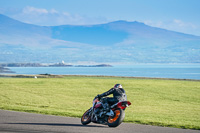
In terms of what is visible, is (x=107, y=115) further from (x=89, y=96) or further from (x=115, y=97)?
(x=89, y=96)

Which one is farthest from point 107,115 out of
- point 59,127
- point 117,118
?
point 59,127

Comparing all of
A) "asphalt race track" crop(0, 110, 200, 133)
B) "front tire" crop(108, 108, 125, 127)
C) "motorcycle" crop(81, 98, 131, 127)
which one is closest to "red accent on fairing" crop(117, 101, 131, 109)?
"motorcycle" crop(81, 98, 131, 127)

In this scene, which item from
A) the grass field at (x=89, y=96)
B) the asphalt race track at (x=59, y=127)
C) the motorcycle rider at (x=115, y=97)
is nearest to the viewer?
the asphalt race track at (x=59, y=127)

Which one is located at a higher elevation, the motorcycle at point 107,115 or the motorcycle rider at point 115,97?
the motorcycle rider at point 115,97

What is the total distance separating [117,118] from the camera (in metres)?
14.5

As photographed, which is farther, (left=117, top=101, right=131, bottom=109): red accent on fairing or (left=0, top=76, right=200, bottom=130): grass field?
(left=0, top=76, right=200, bottom=130): grass field

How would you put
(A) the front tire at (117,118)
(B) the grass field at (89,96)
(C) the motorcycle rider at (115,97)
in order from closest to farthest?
(A) the front tire at (117,118) → (C) the motorcycle rider at (115,97) → (B) the grass field at (89,96)

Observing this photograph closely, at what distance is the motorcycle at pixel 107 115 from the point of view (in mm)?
14500

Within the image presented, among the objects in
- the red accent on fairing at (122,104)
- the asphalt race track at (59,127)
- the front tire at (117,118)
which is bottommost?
the asphalt race track at (59,127)

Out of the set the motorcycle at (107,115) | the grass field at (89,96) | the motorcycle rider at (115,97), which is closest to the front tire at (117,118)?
the motorcycle at (107,115)

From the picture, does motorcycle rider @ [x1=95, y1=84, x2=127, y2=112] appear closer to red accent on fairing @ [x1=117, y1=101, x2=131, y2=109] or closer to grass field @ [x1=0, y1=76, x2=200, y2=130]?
red accent on fairing @ [x1=117, y1=101, x2=131, y2=109]

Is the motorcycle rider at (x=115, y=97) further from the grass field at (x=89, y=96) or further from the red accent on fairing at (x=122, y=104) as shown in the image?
the grass field at (x=89, y=96)

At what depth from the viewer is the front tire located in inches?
568

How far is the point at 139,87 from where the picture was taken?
46.8 metres
